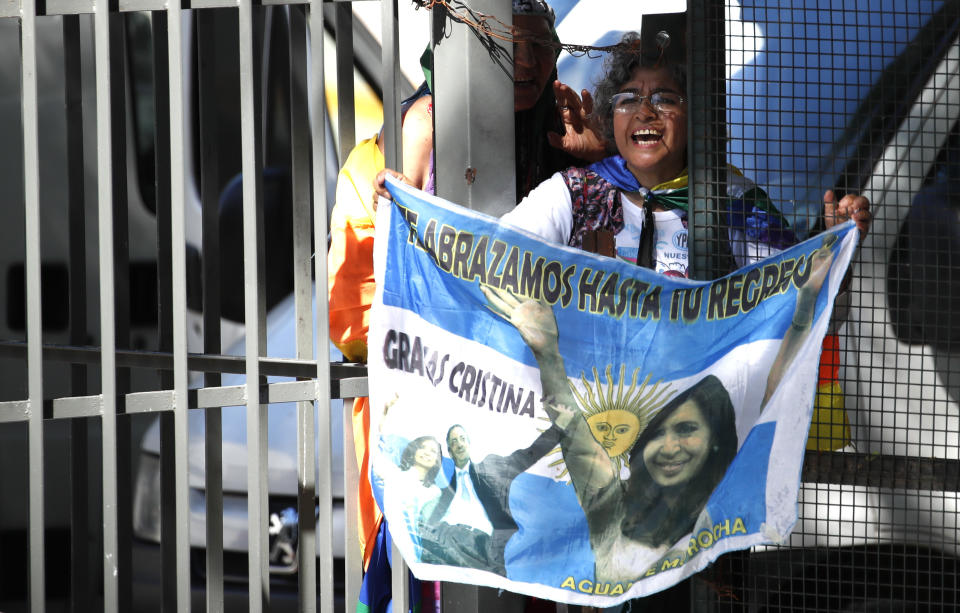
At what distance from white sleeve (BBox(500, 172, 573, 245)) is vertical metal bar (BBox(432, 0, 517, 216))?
84 millimetres

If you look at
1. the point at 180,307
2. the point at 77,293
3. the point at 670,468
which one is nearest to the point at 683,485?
the point at 670,468

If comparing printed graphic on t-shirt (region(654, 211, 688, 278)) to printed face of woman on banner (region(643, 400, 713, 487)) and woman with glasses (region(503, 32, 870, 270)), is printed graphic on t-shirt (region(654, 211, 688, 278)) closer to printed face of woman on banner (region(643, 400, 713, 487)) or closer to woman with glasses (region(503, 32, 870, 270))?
woman with glasses (region(503, 32, 870, 270))

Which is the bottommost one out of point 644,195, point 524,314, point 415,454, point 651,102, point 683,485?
point 683,485

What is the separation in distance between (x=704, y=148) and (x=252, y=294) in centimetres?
159

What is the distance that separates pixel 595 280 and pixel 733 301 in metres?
0.45

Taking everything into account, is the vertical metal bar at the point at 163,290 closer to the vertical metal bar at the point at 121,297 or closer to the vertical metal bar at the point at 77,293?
the vertical metal bar at the point at 121,297

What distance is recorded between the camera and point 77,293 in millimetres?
3623

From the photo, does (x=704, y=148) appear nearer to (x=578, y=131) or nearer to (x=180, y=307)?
(x=578, y=131)

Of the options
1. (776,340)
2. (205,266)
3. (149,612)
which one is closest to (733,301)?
(776,340)

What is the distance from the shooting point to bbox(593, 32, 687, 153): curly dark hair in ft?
12.1

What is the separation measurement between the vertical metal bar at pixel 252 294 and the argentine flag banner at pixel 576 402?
1.36 feet

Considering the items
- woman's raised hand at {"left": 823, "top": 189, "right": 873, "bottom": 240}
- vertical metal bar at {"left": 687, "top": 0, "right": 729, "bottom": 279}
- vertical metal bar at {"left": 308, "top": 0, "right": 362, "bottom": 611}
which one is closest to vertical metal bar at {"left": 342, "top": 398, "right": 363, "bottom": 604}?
vertical metal bar at {"left": 308, "top": 0, "right": 362, "bottom": 611}

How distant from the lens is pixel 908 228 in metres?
4.23

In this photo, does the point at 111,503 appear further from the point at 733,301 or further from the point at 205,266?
the point at 733,301
